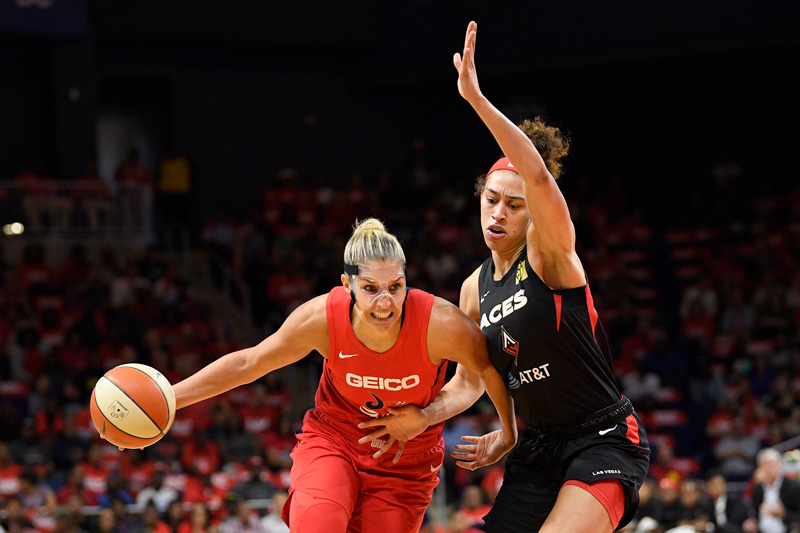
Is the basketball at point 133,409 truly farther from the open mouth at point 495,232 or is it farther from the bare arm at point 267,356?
the open mouth at point 495,232

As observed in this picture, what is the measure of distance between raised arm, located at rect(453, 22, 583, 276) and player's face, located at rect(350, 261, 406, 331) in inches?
25.9

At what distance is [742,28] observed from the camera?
16.3 meters

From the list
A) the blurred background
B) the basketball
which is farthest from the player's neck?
the blurred background

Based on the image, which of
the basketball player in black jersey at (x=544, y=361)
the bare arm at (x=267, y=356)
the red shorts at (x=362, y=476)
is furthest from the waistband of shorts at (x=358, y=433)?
the bare arm at (x=267, y=356)

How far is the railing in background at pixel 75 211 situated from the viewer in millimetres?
14859

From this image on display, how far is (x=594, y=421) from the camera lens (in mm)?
4395

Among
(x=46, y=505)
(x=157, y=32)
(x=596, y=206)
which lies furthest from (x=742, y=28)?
(x=46, y=505)

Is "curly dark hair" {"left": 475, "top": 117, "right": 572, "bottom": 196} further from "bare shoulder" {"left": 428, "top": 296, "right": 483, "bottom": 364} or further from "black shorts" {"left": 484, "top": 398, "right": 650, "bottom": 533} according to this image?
"black shorts" {"left": 484, "top": 398, "right": 650, "bottom": 533}

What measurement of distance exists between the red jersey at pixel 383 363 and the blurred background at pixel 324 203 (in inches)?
237

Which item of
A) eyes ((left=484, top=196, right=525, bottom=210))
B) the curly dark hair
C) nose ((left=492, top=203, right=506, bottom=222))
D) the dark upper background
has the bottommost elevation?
nose ((left=492, top=203, right=506, bottom=222))

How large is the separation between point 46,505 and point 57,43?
8928 mm

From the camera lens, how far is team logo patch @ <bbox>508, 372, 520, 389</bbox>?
4.50 meters

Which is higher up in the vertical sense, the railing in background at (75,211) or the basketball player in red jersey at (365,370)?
the railing in background at (75,211)

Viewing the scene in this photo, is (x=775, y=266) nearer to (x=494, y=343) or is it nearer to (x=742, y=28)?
→ (x=742, y=28)
